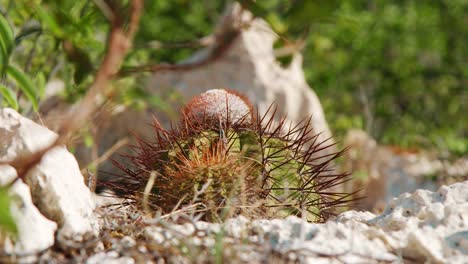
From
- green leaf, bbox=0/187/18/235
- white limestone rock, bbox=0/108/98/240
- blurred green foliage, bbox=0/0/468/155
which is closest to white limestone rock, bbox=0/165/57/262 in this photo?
white limestone rock, bbox=0/108/98/240

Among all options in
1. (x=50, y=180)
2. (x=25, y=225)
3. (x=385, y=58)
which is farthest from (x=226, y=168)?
(x=385, y=58)

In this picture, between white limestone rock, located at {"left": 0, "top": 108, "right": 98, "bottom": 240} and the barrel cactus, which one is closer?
white limestone rock, located at {"left": 0, "top": 108, "right": 98, "bottom": 240}

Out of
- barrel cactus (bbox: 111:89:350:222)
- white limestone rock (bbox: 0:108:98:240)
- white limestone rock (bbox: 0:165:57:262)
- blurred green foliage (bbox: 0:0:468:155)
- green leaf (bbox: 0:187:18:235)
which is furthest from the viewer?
blurred green foliage (bbox: 0:0:468:155)

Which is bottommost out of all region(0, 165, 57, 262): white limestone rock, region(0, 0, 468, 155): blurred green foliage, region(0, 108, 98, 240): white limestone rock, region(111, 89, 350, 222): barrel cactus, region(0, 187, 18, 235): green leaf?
region(0, 187, 18, 235): green leaf

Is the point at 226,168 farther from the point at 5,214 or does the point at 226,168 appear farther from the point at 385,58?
the point at 385,58

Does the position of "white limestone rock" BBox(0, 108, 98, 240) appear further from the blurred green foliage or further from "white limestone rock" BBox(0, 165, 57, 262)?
the blurred green foliage

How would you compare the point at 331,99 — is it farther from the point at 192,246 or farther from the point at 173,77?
the point at 192,246

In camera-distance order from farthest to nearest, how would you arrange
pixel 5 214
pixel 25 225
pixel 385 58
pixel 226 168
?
pixel 385 58
pixel 226 168
pixel 25 225
pixel 5 214
